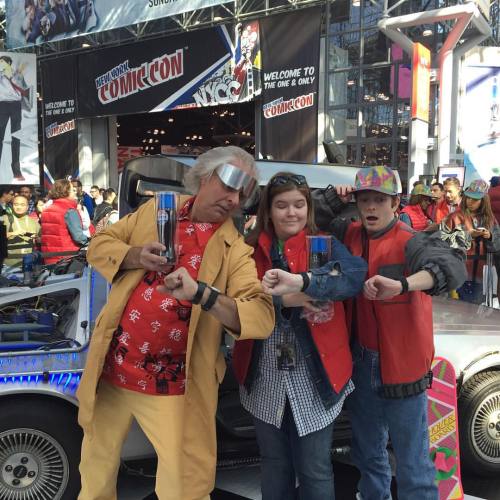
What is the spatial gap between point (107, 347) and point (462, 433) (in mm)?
2107

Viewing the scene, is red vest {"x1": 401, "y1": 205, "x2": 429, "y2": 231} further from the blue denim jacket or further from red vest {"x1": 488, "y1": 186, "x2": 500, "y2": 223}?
the blue denim jacket

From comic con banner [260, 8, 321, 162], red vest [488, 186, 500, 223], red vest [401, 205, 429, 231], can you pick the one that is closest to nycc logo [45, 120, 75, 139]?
comic con banner [260, 8, 321, 162]

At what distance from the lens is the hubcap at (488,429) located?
306 centimetres

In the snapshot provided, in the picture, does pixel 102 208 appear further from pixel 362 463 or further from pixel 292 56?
pixel 292 56

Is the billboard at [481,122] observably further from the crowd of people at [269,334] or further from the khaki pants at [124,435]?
the khaki pants at [124,435]

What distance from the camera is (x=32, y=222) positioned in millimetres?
6816

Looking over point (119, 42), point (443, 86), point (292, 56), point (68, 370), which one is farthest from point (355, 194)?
point (119, 42)

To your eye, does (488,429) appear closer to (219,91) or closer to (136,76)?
(219,91)

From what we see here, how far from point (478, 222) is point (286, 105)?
26.8 ft

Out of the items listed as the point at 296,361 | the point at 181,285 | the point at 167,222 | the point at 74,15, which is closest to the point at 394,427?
the point at 296,361

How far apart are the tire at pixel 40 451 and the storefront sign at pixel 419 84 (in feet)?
32.0

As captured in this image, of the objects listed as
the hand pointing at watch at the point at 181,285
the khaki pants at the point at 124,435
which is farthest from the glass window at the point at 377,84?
the hand pointing at watch at the point at 181,285

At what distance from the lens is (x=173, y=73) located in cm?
1488

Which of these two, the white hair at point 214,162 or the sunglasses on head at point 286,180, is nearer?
the white hair at point 214,162
